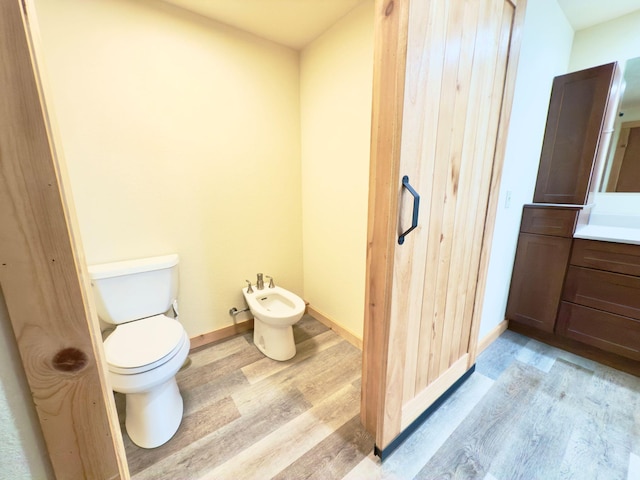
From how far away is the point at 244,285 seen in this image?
202cm

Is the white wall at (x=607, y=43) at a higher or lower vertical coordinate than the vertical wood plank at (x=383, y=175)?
higher

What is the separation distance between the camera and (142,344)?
3.92 ft

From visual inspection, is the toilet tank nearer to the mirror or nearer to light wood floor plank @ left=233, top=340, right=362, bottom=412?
light wood floor plank @ left=233, top=340, right=362, bottom=412

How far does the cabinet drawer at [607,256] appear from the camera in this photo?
143cm

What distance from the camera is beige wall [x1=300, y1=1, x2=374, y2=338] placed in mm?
1571

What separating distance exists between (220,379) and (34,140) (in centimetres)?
159

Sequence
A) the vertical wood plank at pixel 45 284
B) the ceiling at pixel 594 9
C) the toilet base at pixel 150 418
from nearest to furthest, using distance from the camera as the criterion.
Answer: the vertical wood plank at pixel 45 284 < the toilet base at pixel 150 418 < the ceiling at pixel 594 9

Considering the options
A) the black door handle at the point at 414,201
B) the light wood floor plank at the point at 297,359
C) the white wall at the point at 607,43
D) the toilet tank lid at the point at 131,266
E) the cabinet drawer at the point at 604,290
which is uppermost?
the white wall at the point at 607,43

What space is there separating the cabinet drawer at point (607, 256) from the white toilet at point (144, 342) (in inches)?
96.3

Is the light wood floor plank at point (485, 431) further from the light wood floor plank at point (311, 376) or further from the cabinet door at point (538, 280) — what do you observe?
the light wood floor plank at point (311, 376)

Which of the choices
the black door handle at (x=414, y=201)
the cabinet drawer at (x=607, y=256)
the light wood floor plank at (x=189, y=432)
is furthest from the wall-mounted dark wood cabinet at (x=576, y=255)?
the light wood floor plank at (x=189, y=432)

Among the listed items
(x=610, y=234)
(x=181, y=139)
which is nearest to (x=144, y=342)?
(x=181, y=139)

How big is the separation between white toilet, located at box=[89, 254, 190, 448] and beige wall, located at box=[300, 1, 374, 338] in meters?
1.10

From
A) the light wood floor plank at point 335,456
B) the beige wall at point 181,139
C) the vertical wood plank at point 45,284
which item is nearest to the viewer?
the vertical wood plank at point 45,284
